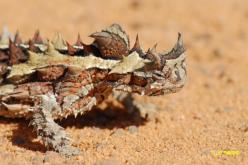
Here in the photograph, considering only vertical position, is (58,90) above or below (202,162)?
above

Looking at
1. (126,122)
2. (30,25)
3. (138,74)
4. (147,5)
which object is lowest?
(126,122)

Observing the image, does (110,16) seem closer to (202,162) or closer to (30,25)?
(30,25)

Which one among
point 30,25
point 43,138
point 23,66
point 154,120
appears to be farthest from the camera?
point 30,25

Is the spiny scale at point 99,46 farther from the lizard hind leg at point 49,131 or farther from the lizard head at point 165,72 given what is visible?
the lizard hind leg at point 49,131

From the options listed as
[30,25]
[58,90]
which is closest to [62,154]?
[58,90]

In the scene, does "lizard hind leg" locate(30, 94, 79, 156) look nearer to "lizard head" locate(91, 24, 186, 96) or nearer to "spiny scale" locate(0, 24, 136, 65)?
"spiny scale" locate(0, 24, 136, 65)

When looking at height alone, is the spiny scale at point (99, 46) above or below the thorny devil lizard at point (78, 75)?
above

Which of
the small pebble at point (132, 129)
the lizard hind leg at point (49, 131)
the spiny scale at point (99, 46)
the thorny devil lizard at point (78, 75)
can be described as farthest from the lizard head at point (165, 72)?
the lizard hind leg at point (49, 131)
